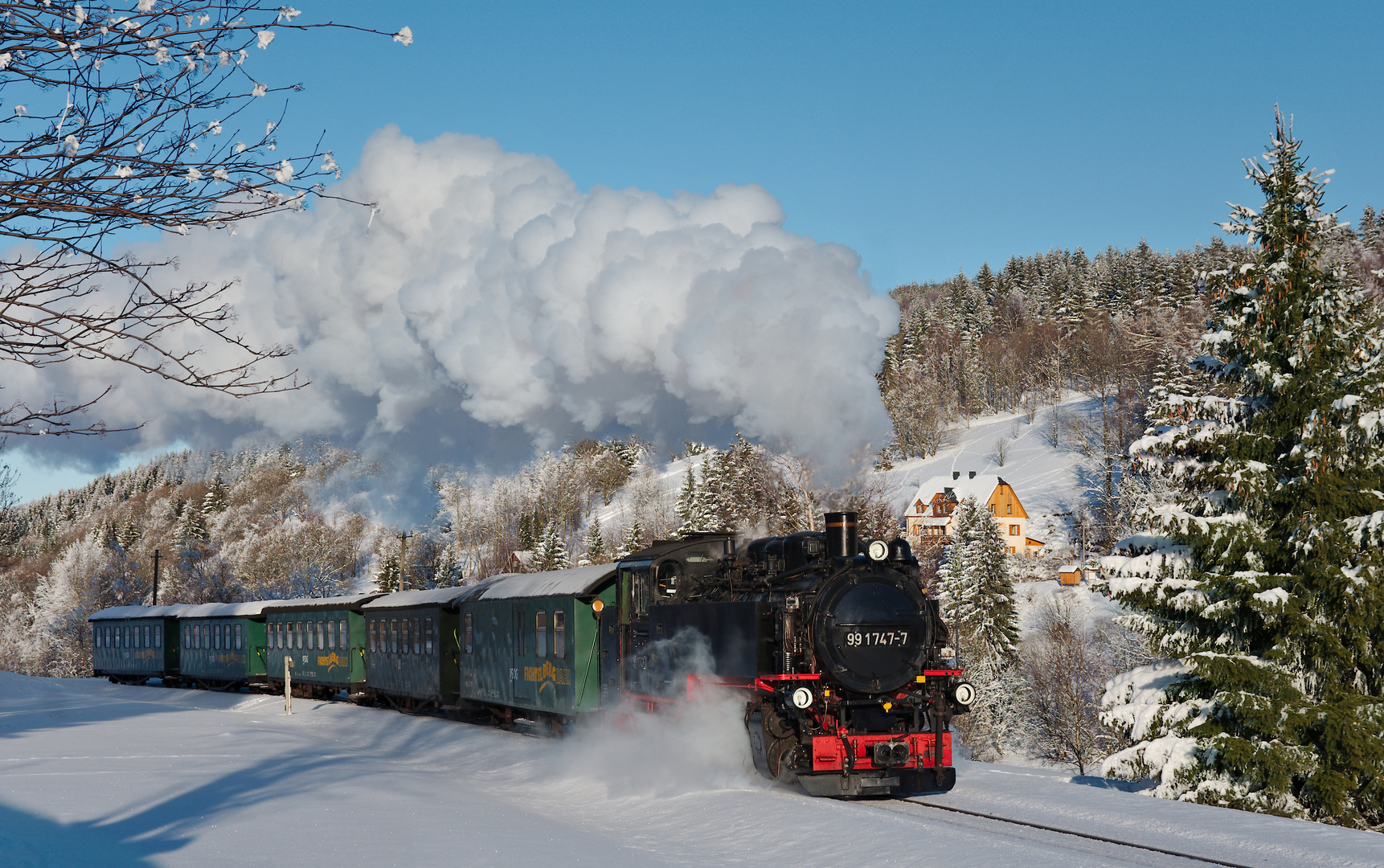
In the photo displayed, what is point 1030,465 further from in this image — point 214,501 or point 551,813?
point 551,813

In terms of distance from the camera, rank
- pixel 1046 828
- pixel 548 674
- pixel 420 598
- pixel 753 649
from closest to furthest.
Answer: pixel 1046 828 → pixel 753 649 → pixel 548 674 → pixel 420 598

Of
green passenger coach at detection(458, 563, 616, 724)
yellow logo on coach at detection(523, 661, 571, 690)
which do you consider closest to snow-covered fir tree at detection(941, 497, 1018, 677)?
green passenger coach at detection(458, 563, 616, 724)

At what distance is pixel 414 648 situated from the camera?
2580cm

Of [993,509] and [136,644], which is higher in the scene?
[993,509]

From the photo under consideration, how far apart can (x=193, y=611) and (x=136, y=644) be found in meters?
4.90

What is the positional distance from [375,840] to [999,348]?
111m

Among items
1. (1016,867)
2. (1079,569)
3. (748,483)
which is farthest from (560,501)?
(1016,867)

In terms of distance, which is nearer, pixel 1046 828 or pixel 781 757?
pixel 1046 828

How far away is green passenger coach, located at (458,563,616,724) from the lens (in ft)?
60.5

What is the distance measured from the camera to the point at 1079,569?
6712 cm

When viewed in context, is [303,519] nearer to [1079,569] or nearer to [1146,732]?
[1079,569]

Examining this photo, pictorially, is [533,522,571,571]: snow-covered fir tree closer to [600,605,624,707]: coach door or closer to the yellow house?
the yellow house

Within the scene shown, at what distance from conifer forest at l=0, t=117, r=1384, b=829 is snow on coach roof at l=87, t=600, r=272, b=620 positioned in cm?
541

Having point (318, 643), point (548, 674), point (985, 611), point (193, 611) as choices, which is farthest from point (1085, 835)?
point (985, 611)
